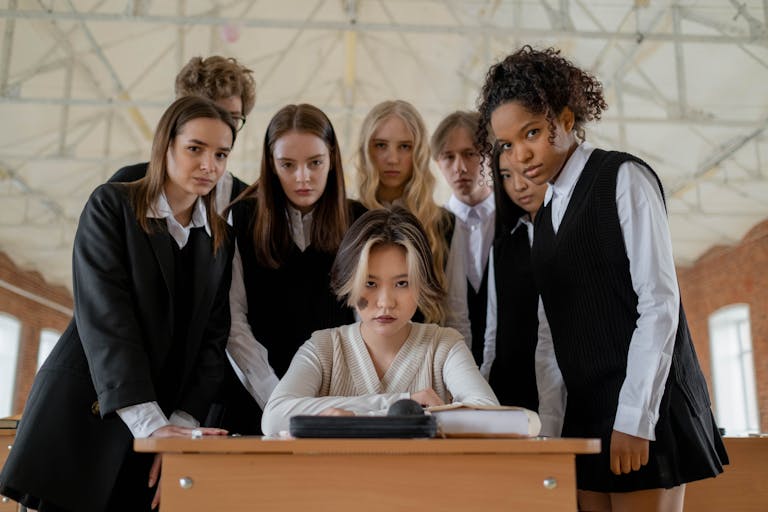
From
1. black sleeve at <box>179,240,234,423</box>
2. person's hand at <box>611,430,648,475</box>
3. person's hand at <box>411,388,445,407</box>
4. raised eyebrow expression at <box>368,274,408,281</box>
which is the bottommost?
person's hand at <box>611,430,648,475</box>

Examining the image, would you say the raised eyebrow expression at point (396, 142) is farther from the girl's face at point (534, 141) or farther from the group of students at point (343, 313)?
the girl's face at point (534, 141)

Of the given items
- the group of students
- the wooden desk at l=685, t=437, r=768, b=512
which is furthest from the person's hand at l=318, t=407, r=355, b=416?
the wooden desk at l=685, t=437, r=768, b=512

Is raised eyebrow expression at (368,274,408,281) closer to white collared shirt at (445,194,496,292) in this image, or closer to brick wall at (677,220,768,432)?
white collared shirt at (445,194,496,292)

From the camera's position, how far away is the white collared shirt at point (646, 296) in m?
1.64

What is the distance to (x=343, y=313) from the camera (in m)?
2.30

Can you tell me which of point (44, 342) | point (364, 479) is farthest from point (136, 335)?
point (44, 342)

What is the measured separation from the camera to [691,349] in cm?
180

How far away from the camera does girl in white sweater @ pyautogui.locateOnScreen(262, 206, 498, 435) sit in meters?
1.86

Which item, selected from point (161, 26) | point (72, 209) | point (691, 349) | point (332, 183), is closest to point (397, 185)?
point (332, 183)

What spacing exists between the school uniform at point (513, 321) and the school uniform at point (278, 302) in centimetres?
46

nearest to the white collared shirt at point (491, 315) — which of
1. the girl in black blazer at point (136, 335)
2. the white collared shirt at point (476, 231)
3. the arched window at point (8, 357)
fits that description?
the white collared shirt at point (476, 231)

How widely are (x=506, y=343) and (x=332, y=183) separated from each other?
0.70 metres

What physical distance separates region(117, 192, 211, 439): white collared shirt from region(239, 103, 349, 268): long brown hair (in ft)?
0.84

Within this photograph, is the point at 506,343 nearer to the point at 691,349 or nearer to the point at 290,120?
the point at 691,349
